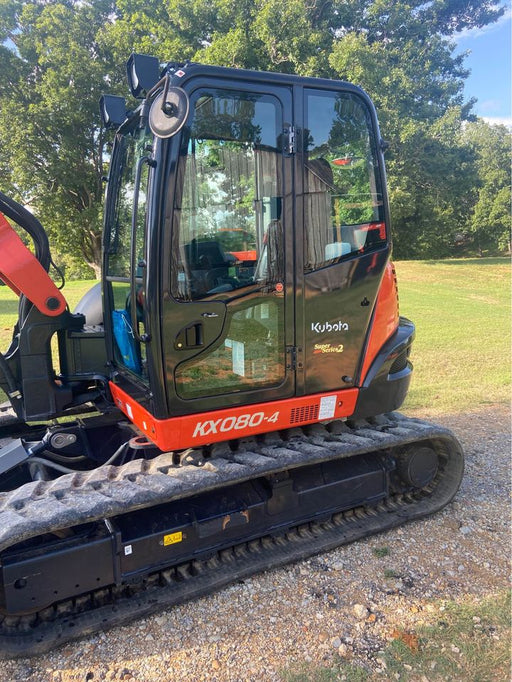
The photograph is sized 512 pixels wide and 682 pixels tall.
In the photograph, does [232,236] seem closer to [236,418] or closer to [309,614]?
[236,418]

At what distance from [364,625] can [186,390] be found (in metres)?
1.74

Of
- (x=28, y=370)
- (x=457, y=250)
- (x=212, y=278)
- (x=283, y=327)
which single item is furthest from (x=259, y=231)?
(x=457, y=250)

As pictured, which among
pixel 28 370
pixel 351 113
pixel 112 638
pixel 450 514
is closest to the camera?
pixel 112 638

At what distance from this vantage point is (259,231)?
A: 2979 mm

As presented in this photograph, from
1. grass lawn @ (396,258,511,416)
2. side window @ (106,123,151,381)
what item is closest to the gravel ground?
side window @ (106,123,151,381)

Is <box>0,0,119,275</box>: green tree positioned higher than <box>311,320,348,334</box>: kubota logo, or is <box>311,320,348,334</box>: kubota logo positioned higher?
<box>0,0,119,275</box>: green tree

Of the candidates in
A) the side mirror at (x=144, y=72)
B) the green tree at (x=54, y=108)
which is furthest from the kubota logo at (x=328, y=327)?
the green tree at (x=54, y=108)

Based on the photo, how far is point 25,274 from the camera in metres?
3.29

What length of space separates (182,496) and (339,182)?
7.18 ft

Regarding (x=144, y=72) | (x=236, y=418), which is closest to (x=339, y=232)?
(x=236, y=418)

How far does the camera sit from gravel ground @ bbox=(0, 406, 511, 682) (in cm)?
261

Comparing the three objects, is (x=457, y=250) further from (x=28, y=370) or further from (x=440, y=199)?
(x=28, y=370)

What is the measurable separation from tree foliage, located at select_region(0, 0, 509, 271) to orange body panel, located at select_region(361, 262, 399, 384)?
17.9 meters

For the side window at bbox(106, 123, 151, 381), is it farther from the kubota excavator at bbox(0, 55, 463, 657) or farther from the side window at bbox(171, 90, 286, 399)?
the side window at bbox(171, 90, 286, 399)
